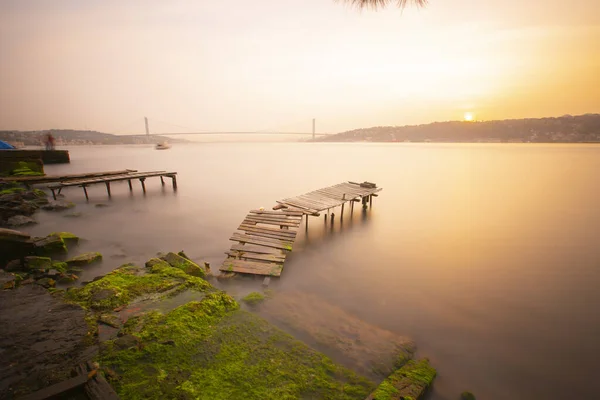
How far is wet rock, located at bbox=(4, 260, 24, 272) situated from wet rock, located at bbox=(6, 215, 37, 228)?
5.74 meters

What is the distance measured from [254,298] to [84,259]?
4.72 metres

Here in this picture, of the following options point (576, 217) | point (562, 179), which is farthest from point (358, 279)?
point (562, 179)

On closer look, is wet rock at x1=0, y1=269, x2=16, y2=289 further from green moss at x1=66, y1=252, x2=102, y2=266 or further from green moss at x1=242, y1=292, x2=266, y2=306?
green moss at x1=242, y1=292, x2=266, y2=306

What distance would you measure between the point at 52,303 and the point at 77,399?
2.29 metres

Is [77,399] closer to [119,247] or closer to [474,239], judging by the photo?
[119,247]

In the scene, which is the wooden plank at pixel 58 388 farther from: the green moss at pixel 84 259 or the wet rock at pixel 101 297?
the green moss at pixel 84 259

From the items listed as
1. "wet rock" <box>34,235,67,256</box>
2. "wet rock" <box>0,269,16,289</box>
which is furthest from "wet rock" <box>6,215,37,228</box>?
"wet rock" <box>0,269,16,289</box>

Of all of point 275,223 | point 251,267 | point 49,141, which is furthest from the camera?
point 49,141

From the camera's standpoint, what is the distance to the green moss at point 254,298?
217 inches

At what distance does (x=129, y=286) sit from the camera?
5.02 metres

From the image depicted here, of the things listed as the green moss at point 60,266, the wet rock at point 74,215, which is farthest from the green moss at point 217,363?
the wet rock at point 74,215

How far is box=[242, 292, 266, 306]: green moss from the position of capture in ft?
18.1

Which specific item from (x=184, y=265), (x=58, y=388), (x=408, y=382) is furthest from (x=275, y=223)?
(x=58, y=388)

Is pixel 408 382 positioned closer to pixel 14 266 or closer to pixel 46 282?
pixel 46 282
